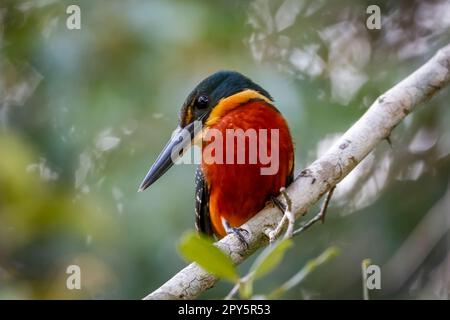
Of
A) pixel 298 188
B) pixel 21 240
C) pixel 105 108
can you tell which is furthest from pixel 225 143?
pixel 21 240

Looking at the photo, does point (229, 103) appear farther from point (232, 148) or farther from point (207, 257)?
point (207, 257)

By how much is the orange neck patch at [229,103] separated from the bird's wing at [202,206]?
215 mm

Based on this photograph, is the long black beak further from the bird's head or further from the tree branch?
the tree branch

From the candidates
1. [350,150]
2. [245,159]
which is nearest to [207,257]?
[350,150]

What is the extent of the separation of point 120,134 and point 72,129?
0.20 m

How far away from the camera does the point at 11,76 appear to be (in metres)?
2.99

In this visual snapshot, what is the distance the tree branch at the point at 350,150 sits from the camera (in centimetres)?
217

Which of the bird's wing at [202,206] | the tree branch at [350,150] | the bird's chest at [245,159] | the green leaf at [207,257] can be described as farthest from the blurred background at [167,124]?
the green leaf at [207,257]

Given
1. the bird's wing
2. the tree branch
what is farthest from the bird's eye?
the tree branch

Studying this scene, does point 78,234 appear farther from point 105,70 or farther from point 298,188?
point 298,188

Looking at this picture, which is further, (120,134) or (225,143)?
(120,134)

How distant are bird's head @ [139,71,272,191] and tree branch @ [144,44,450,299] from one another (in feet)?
1.49

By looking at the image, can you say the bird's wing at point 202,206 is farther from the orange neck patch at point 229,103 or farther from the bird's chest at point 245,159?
the orange neck patch at point 229,103

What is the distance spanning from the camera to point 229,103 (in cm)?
266
